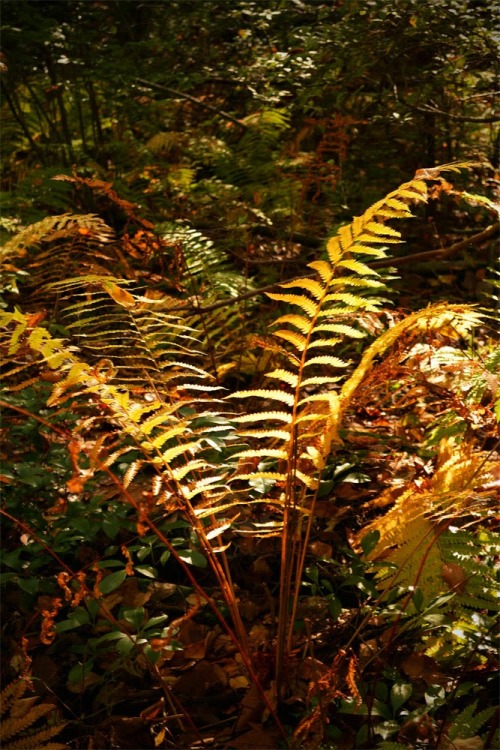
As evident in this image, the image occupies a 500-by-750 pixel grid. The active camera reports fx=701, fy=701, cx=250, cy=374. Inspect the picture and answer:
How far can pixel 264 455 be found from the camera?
1696mm

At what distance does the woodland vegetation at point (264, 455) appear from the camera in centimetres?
160

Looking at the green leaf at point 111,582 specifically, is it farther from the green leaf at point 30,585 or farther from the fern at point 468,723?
the fern at point 468,723

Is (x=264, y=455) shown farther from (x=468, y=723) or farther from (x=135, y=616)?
(x=468, y=723)

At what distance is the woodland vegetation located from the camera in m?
1.60

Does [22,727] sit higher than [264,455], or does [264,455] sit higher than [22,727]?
[264,455]

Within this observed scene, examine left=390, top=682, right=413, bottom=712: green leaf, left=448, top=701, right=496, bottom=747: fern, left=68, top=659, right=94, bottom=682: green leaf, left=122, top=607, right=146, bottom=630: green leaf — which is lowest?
left=390, top=682, right=413, bottom=712: green leaf

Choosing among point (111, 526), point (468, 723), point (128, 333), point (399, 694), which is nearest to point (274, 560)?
point (111, 526)

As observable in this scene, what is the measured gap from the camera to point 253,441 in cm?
260

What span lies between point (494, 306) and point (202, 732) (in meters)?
2.57

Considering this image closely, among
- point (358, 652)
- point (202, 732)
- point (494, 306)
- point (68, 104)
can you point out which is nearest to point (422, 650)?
point (358, 652)

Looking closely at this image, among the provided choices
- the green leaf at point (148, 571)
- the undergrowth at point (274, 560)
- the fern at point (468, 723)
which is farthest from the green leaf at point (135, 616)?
the fern at point (468, 723)

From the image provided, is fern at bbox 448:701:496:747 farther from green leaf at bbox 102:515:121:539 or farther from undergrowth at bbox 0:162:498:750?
green leaf at bbox 102:515:121:539

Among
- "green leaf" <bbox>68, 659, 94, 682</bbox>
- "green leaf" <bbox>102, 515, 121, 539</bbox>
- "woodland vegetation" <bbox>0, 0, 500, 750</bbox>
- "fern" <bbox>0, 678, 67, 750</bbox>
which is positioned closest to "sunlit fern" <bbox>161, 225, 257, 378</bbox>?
"woodland vegetation" <bbox>0, 0, 500, 750</bbox>

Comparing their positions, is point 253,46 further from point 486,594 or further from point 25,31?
point 486,594
